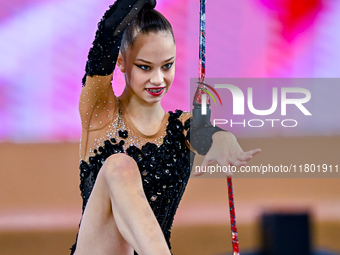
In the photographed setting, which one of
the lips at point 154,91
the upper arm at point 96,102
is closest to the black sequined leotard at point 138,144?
the upper arm at point 96,102

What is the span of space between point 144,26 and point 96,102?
26 cm

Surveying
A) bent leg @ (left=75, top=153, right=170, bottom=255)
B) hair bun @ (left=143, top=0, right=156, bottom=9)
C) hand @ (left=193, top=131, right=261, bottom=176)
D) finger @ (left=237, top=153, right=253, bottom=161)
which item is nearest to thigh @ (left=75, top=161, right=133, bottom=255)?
bent leg @ (left=75, top=153, right=170, bottom=255)

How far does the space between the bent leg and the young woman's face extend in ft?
0.78

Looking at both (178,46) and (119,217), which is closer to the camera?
(119,217)

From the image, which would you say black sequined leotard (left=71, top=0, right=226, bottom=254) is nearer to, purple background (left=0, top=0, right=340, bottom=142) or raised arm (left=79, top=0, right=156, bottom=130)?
raised arm (left=79, top=0, right=156, bottom=130)

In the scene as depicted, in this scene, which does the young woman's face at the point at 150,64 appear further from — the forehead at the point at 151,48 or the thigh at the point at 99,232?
the thigh at the point at 99,232

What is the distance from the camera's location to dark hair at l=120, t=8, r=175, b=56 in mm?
1206

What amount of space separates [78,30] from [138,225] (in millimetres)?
1616

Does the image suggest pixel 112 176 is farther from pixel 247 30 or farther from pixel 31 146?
pixel 247 30

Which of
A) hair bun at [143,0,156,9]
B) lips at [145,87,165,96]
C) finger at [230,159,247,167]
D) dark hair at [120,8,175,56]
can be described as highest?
hair bun at [143,0,156,9]

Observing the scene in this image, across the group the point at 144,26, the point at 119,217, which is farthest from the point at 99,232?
the point at 144,26

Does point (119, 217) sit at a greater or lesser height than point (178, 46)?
lesser

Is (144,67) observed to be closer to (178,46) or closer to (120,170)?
(120,170)

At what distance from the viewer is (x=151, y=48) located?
120 cm
